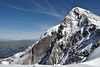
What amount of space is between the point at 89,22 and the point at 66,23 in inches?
650

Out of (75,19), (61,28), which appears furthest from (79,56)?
(75,19)

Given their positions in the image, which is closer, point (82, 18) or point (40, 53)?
point (82, 18)

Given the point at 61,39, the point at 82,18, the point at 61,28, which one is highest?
the point at 82,18

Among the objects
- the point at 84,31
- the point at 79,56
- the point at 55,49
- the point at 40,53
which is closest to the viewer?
the point at 79,56

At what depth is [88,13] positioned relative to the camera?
65562 millimetres

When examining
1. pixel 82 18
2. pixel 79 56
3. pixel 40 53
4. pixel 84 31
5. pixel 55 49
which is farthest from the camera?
pixel 40 53

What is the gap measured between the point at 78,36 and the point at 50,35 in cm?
2091

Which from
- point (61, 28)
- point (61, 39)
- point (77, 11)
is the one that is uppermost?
point (77, 11)

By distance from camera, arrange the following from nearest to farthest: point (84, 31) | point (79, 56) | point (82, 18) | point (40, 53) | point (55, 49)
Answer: point (79, 56) → point (84, 31) → point (55, 49) → point (82, 18) → point (40, 53)

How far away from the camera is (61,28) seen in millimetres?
67062

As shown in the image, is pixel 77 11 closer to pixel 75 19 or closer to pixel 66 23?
pixel 75 19

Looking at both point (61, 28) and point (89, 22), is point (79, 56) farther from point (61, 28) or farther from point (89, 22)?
point (61, 28)

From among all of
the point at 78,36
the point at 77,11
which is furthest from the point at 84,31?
the point at 77,11

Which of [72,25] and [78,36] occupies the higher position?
[72,25]
